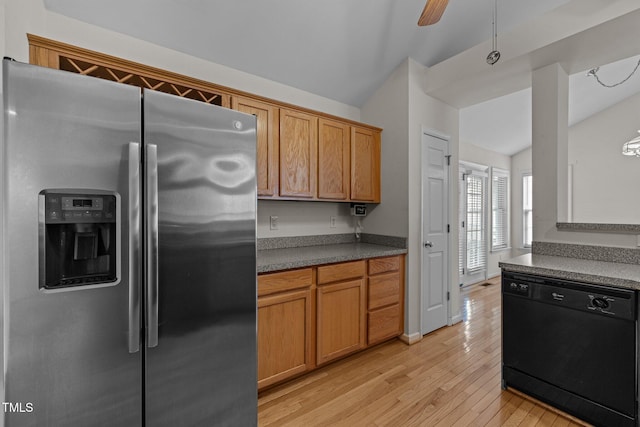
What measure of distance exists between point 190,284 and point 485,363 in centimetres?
253

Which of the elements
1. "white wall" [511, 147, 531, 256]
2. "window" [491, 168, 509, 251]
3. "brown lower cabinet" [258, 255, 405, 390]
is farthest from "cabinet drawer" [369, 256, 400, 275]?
"white wall" [511, 147, 531, 256]

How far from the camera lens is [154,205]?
1.12 metres

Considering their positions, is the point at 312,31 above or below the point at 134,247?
above

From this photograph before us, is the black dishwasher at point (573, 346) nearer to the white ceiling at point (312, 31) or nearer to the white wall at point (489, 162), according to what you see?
the white ceiling at point (312, 31)

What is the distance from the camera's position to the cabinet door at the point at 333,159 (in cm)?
268

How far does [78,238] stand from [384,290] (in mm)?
2319

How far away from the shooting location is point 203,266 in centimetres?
128

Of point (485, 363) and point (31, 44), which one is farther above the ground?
point (31, 44)

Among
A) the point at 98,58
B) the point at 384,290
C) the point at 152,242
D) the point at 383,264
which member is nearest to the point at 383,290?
the point at 384,290

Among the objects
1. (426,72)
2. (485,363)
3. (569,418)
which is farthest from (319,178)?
(569,418)

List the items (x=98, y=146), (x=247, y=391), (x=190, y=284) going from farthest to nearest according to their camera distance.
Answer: (x=247, y=391)
(x=190, y=284)
(x=98, y=146)

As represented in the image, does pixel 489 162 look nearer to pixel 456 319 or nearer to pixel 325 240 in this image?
pixel 456 319

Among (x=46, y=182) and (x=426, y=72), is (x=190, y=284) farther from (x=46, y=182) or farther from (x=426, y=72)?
(x=426, y=72)

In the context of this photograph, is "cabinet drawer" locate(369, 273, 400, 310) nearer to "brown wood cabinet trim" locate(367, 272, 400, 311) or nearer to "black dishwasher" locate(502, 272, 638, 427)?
"brown wood cabinet trim" locate(367, 272, 400, 311)
